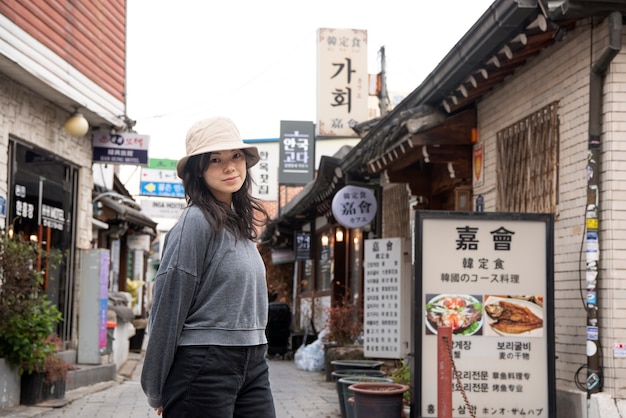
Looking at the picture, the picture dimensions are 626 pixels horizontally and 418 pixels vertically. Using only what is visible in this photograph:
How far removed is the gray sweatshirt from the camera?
3.20 m

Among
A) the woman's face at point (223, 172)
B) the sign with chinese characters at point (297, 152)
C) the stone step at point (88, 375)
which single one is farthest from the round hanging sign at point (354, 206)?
the woman's face at point (223, 172)

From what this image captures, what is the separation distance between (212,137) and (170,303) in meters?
0.70

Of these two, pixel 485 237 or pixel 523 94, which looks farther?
pixel 523 94

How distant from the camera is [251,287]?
3408 millimetres

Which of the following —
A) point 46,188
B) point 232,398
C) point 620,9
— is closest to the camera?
point 232,398

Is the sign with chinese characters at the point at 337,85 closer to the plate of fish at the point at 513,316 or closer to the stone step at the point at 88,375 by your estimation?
the stone step at the point at 88,375

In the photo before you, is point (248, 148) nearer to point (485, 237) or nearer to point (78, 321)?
point (485, 237)

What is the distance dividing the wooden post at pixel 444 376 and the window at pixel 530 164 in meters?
2.40

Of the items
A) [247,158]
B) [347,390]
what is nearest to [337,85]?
[347,390]

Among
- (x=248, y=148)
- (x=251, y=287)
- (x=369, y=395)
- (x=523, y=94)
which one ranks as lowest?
(x=369, y=395)

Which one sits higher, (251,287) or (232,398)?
(251,287)

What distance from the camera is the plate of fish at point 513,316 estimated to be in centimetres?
743

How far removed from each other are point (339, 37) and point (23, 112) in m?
9.92

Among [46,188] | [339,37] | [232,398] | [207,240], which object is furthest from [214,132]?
[339,37]
